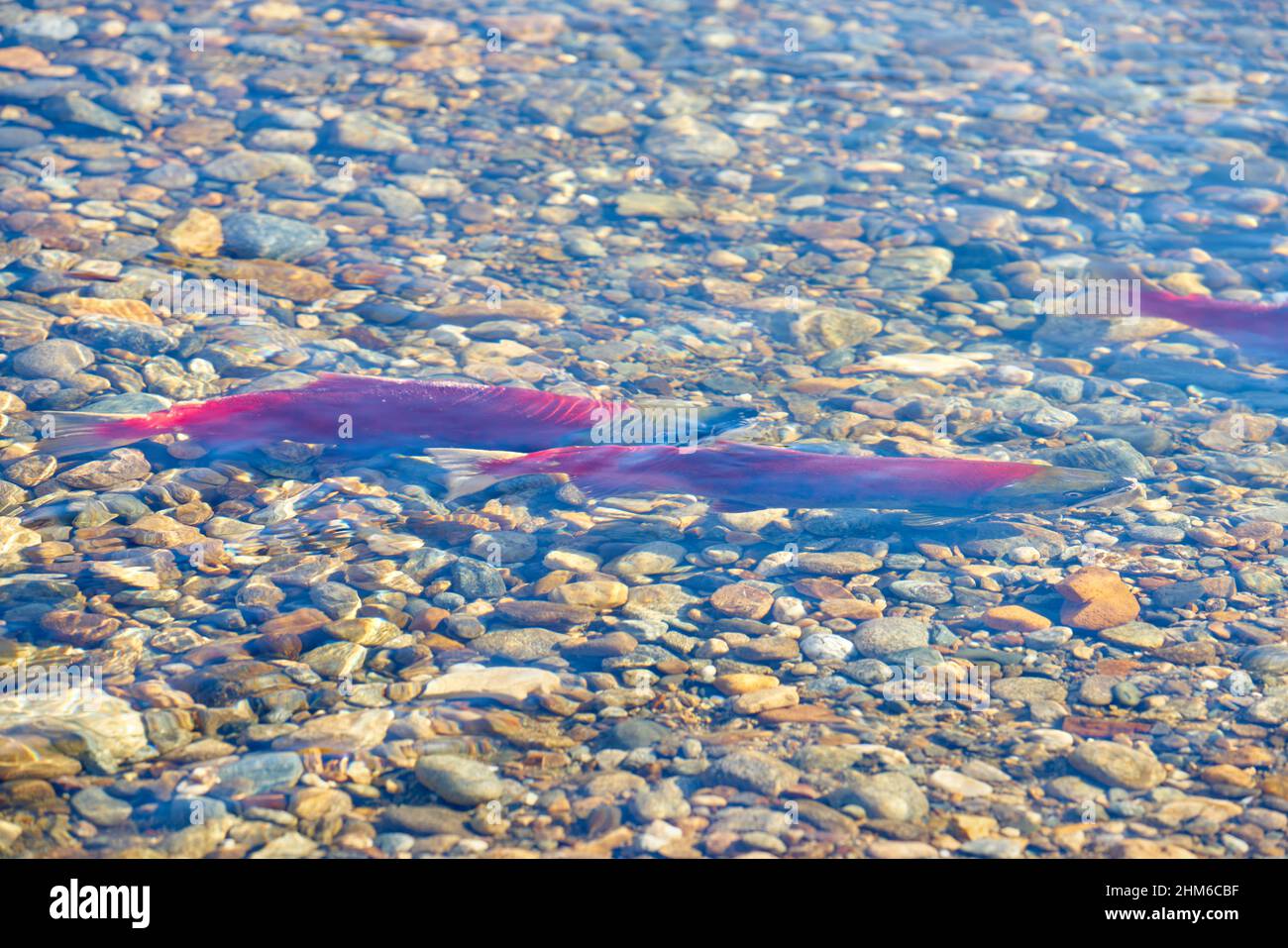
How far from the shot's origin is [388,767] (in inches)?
151

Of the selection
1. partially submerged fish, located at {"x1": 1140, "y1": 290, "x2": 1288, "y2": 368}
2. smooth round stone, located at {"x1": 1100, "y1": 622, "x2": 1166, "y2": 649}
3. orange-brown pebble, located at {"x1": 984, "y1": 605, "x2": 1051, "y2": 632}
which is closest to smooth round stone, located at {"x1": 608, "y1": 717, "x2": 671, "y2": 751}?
orange-brown pebble, located at {"x1": 984, "y1": 605, "x2": 1051, "y2": 632}

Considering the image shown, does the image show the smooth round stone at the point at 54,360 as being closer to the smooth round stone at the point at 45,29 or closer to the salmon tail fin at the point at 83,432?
the salmon tail fin at the point at 83,432

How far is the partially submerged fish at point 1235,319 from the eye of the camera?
6742mm

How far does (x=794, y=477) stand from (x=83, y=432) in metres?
3.11

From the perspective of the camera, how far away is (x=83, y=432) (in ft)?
17.8

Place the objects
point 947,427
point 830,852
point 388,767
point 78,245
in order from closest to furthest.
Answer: point 830,852
point 388,767
point 947,427
point 78,245

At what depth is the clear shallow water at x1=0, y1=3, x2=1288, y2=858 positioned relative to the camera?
3.81 metres

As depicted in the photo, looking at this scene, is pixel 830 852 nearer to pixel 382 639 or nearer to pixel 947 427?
pixel 382 639

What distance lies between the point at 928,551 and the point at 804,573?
0.54 m

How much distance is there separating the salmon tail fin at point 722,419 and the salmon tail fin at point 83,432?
8.23ft

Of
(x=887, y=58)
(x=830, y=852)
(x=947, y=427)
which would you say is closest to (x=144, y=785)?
(x=830, y=852)
